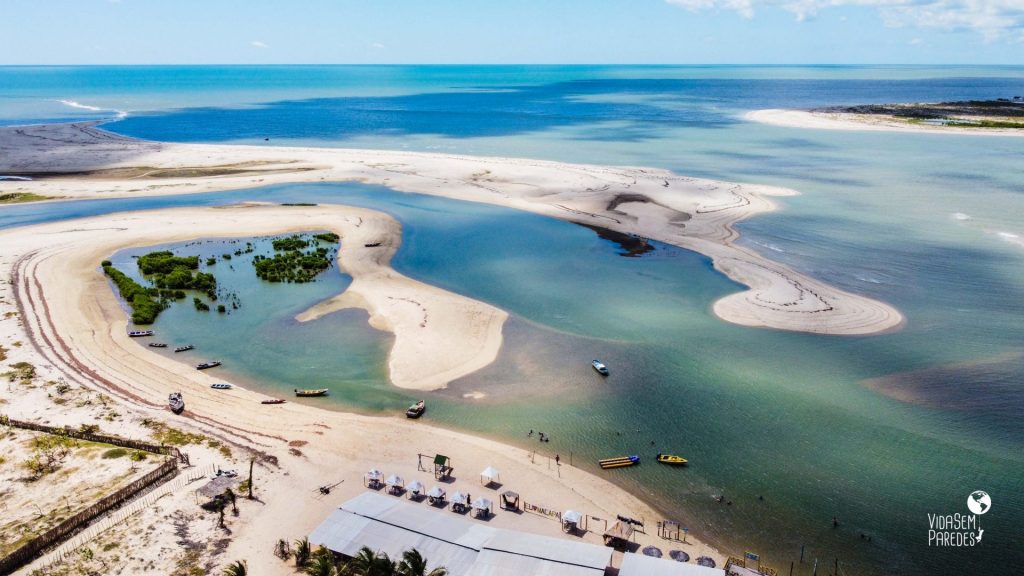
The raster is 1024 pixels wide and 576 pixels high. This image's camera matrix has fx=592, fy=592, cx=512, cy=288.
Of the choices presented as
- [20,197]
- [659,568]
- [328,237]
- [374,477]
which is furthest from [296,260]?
[20,197]

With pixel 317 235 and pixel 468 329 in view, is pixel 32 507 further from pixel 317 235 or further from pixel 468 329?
pixel 317 235

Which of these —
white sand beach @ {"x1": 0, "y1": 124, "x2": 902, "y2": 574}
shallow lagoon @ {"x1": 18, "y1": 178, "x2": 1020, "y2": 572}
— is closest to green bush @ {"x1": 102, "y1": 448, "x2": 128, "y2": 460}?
white sand beach @ {"x1": 0, "y1": 124, "x2": 902, "y2": 574}

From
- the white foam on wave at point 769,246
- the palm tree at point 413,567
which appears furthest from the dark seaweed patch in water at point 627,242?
the palm tree at point 413,567

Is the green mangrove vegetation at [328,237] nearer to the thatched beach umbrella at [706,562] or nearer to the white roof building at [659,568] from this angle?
the white roof building at [659,568]

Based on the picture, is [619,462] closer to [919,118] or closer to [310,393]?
[310,393]

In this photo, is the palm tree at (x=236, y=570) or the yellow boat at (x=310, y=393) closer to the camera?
the palm tree at (x=236, y=570)
